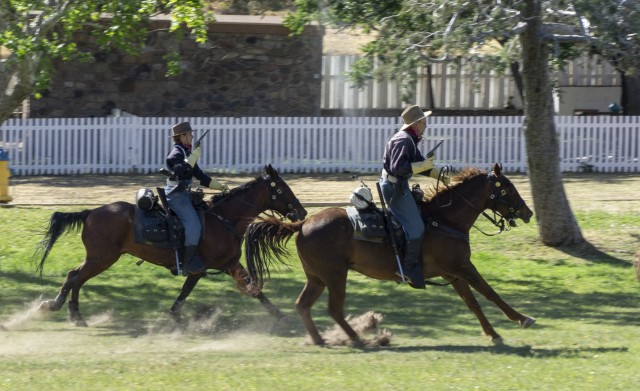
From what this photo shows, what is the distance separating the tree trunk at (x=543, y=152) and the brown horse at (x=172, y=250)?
510 cm

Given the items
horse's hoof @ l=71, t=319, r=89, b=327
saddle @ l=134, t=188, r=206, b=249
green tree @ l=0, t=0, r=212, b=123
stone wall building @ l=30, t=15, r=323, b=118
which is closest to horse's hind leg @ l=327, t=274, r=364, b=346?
saddle @ l=134, t=188, r=206, b=249

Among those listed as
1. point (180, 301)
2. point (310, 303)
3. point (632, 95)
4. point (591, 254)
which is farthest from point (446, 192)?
point (632, 95)

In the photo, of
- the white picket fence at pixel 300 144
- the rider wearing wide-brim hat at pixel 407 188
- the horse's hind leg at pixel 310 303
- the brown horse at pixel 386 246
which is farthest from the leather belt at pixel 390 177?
the white picket fence at pixel 300 144

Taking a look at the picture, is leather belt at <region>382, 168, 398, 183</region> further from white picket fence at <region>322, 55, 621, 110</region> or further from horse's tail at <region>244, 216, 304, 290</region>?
white picket fence at <region>322, 55, 621, 110</region>

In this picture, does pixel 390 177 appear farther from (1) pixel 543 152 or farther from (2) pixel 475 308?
(1) pixel 543 152

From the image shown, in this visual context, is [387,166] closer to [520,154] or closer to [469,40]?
[469,40]

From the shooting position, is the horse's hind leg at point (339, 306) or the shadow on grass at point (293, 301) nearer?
the horse's hind leg at point (339, 306)

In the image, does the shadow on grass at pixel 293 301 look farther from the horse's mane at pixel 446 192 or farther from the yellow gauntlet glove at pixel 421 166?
the yellow gauntlet glove at pixel 421 166

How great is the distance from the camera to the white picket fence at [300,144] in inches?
929

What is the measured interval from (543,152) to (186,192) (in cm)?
639

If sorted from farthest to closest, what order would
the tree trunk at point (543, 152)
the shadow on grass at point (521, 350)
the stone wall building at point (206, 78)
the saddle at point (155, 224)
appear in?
the stone wall building at point (206, 78)
the tree trunk at point (543, 152)
the saddle at point (155, 224)
the shadow on grass at point (521, 350)

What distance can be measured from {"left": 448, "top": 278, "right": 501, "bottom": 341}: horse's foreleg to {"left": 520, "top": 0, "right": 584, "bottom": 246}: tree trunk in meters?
5.65

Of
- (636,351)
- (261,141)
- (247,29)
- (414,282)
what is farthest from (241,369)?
(247,29)

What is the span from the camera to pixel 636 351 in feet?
35.6
